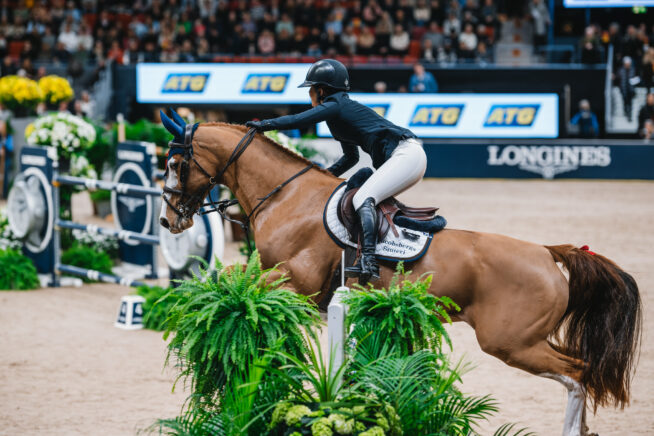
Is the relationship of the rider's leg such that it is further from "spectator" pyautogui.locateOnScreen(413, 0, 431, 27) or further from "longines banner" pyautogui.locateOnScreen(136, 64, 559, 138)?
A: "spectator" pyautogui.locateOnScreen(413, 0, 431, 27)

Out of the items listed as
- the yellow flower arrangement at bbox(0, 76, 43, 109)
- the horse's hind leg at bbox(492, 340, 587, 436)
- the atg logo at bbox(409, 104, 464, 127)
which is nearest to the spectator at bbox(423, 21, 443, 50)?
the atg logo at bbox(409, 104, 464, 127)

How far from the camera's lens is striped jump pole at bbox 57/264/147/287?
9586 millimetres

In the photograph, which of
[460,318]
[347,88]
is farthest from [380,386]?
[347,88]

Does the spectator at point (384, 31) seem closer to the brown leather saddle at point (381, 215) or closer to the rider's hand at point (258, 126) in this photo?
the rider's hand at point (258, 126)

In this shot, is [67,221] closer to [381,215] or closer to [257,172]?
[257,172]

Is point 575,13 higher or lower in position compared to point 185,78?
higher

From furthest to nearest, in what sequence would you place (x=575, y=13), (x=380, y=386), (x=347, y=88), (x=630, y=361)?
1. (x=575, y=13)
2. (x=347, y=88)
3. (x=630, y=361)
4. (x=380, y=386)

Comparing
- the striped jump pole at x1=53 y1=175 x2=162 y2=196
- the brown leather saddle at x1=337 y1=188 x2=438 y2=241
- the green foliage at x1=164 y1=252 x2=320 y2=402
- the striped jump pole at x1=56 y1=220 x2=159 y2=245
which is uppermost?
the brown leather saddle at x1=337 y1=188 x2=438 y2=241

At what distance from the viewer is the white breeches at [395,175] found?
17.7 ft

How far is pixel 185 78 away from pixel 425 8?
295 inches

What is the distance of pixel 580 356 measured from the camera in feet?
17.5

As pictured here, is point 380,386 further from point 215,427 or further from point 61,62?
point 61,62

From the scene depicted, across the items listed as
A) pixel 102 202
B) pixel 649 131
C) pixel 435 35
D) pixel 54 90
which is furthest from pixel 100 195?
pixel 649 131

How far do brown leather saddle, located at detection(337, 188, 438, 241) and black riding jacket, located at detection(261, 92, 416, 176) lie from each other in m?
0.33
